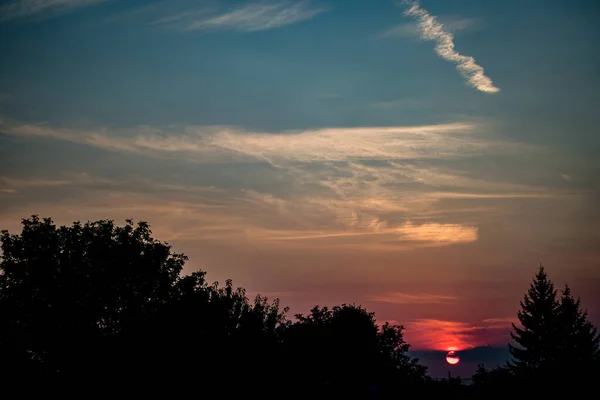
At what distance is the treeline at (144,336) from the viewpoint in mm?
34250

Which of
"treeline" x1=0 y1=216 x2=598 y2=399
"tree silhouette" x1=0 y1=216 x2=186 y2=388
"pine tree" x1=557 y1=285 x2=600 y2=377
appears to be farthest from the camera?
"pine tree" x1=557 y1=285 x2=600 y2=377

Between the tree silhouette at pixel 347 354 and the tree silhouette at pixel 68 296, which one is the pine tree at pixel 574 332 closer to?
the tree silhouette at pixel 347 354

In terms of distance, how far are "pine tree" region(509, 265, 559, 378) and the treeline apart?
1683 mm

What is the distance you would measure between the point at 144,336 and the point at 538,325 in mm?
44160

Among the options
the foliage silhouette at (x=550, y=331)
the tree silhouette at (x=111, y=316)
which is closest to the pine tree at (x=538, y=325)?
the foliage silhouette at (x=550, y=331)

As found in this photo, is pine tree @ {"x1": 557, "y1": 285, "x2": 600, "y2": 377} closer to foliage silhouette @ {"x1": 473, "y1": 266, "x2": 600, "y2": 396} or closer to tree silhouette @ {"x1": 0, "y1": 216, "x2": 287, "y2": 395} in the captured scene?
foliage silhouette @ {"x1": 473, "y1": 266, "x2": 600, "y2": 396}

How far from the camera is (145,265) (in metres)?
47.3

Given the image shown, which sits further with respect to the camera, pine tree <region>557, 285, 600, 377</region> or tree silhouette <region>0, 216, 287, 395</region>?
pine tree <region>557, 285, 600, 377</region>

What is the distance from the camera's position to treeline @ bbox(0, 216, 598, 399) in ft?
112

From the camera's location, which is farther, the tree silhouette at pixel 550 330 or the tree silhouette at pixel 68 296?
the tree silhouette at pixel 550 330

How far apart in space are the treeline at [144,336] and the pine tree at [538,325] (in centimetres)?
168

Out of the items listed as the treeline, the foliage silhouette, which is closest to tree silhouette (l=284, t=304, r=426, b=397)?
the treeline

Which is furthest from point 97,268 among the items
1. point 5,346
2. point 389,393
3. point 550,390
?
point 550,390

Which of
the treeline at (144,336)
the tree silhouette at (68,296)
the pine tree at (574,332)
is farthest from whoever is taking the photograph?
the pine tree at (574,332)
